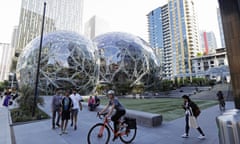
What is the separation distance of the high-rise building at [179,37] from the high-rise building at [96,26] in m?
48.7

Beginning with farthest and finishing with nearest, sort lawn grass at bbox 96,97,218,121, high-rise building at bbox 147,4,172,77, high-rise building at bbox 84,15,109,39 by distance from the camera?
high-rise building at bbox 147,4,172,77 < high-rise building at bbox 84,15,109,39 < lawn grass at bbox 96,97,218,121

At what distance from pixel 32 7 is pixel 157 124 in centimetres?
7395

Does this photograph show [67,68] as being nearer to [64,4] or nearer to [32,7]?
[32,7]

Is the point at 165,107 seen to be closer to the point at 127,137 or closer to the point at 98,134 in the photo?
the point at 127,137

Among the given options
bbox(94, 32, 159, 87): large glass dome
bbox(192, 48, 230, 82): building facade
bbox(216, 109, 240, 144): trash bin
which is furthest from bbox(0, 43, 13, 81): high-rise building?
bbox(192, 48, 230, 82): building facade

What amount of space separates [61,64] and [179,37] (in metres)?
94.1

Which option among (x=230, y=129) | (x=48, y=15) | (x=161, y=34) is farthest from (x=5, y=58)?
(x=161, y=34)

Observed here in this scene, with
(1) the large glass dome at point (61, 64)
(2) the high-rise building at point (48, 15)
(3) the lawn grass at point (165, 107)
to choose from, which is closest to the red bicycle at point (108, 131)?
(3) the lawn grass at point (165, 107)

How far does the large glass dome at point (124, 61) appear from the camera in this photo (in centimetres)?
3147

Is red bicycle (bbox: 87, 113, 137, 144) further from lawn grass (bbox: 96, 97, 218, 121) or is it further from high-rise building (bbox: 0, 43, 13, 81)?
high-rise building (bbox: 0, 43, 13, 81)

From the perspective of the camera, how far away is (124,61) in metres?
32.6

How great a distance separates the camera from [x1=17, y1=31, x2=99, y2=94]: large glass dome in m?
22.9

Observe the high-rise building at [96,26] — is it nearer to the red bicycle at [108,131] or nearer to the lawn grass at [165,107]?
the lawn grass at [165,107]

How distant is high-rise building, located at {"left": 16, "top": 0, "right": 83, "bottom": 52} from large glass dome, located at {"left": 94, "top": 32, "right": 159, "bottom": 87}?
75.4 feet
